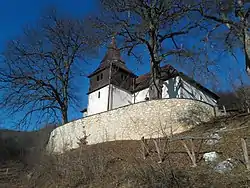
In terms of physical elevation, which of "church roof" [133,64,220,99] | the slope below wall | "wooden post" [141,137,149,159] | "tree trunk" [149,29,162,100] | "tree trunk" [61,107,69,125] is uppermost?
"church roof" [133,64,220,99]

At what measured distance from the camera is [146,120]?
17.3 metres

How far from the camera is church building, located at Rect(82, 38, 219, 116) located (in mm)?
25641

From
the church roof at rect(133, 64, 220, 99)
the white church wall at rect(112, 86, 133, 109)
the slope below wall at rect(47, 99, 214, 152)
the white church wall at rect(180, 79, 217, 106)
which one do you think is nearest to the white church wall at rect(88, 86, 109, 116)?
the white church wall at rect(112, 86, 133, 109)

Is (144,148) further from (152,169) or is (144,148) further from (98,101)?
(98,101)

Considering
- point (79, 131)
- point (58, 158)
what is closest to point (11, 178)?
point (58, 158)

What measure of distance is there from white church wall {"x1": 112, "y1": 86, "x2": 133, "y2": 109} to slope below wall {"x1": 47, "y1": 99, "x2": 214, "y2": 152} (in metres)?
8.47

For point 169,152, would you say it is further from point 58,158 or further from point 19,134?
point 19,134

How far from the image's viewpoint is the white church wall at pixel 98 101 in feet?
91.9

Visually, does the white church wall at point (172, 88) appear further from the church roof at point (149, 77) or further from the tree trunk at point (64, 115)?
the tree trunk at point (64, 115)

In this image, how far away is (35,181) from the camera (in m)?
11.8

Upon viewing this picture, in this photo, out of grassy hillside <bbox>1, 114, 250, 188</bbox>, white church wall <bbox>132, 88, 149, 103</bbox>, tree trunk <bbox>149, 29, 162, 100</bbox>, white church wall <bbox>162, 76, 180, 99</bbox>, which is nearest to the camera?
grassy hillside <bbox>1, 114, 250, 188</bbox>

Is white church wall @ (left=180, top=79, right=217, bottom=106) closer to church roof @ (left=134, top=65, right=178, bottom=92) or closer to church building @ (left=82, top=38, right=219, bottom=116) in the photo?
church building @ (left=82, top=38, right=219, bottom=116)

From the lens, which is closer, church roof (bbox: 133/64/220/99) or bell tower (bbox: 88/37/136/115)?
church roof (bbox: 133/64/220/99)

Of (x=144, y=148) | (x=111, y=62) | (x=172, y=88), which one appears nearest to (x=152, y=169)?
(x=144, y=148)
